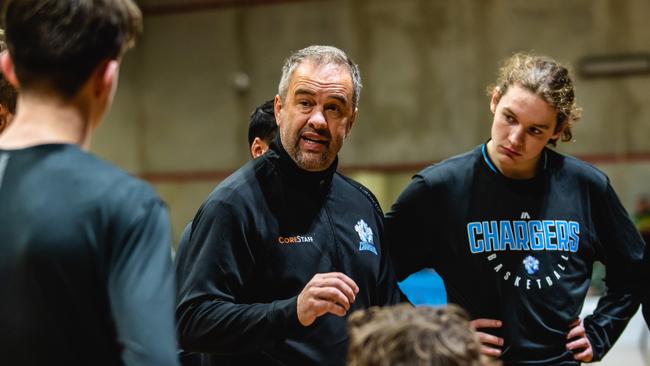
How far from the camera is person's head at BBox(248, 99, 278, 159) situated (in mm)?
3482

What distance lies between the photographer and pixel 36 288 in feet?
4.60

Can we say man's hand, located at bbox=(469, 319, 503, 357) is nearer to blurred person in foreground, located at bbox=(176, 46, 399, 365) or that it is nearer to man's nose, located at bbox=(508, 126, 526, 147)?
blurred person in foreground, located at bbox=(176, 46, 399, 365)

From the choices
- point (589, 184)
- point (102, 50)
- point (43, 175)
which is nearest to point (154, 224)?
point (43, 175)

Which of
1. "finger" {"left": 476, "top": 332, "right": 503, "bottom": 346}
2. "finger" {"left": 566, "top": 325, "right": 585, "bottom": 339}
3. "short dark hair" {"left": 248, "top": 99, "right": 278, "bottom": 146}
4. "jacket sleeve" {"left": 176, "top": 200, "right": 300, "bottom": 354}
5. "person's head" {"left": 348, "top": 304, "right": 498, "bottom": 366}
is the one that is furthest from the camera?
"short dark hair" {"left": 248, "top": 99, "right": 278, "bottom": 146}

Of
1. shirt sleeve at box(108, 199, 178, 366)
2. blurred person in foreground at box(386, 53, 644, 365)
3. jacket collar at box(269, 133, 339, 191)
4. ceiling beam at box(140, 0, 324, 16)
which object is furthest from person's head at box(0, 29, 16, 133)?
ceiling beam at box(140, 0, 324, 16)

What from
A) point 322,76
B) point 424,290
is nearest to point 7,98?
point 322,76

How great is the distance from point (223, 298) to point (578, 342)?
1.35 metres

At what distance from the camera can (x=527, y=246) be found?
9.68 ft

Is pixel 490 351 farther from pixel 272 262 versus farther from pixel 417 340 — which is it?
pixel 417 340

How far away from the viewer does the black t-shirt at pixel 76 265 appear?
1.40 meters

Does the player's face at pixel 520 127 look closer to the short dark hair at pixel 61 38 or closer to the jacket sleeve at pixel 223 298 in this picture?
the jacket sleeve at pixel 223 298

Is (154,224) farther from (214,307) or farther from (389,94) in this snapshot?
(389,94)

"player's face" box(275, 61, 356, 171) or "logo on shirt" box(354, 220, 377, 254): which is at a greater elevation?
"player's face" box(275, 61, 356, 171)

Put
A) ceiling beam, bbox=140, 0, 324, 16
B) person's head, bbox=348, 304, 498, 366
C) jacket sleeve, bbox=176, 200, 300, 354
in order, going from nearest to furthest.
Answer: person's head, bbox=348, 304, 498, 366
jacket sleeve, bbox=176, 200, 300, 354
ceiling beam, bbox=140, 0, 324, 16
